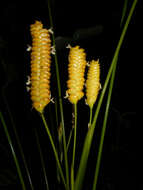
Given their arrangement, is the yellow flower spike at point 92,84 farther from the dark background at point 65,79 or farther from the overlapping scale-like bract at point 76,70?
the dark background at point 65,79

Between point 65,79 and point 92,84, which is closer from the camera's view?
point 92,84

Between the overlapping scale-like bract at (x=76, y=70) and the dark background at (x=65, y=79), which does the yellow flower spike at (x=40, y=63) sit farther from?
the dark background at (x=65, y=79)

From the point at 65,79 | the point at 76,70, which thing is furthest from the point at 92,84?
the point at 65,79

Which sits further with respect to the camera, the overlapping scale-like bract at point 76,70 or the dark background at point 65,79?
the dark background at point 65,79

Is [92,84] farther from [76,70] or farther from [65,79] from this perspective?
[65,79]

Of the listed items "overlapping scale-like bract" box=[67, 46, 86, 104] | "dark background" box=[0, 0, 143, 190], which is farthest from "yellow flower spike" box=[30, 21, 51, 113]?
"dark background" box=[0, 0, 143, 190]

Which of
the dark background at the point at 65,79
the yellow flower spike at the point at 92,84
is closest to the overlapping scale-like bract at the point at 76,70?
the yellow flower spike at the point at 92,84
